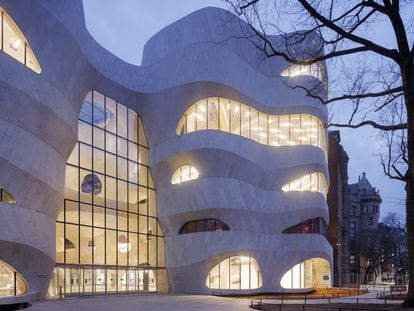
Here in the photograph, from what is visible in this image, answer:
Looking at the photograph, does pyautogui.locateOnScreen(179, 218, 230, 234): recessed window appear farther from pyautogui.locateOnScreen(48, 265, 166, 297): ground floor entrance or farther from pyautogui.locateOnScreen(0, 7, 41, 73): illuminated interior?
pyautogui.locateOnScreen(0, 7, 41, 73): illuminated interior

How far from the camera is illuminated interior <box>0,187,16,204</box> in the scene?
28.4m

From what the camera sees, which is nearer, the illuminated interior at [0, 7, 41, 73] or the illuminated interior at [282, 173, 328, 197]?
the illuminated interior at [0, 7, 41, 73]

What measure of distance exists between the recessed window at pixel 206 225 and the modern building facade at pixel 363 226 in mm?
60565

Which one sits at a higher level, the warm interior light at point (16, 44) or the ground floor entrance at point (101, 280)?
the warm interior light at point (16, 44)

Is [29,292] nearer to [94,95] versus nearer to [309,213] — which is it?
[94,95]

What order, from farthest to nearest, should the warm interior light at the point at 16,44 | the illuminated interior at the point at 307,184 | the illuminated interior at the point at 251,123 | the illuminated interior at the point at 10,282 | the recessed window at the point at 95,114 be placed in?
the illuminated interior at the point at 307,184, the illuminated interior at the point at 251,123, the recessed window at the point at 95,114, the warm interior light at the point at 16,44, the illuminated interior at the point at 10,282

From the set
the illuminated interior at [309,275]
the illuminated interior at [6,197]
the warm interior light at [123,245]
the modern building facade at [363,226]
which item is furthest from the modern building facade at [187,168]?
the modern building facade at [363,226]

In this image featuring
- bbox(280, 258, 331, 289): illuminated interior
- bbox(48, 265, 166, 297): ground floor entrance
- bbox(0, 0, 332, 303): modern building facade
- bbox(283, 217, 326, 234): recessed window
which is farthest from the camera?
bbox(283, 217, 326, 234): recessed window

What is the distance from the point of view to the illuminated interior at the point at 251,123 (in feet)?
149

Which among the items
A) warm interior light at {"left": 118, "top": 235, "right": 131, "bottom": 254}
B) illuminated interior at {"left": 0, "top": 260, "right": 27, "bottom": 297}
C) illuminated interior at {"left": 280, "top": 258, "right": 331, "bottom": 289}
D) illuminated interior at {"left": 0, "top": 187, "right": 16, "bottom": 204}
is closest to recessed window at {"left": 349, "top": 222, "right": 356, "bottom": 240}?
illuminated interior at {"left": 280, "top": 258, "right": 331, "bottom": 289}

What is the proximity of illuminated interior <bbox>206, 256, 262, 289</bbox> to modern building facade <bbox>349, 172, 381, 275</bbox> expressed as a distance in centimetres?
5761

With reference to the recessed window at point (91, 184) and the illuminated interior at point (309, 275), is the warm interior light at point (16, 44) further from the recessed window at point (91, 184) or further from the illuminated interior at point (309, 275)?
the illuminated interior at point (309, 275)

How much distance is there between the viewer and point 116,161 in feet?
142

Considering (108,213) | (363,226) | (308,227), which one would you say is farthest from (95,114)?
(363,226)
